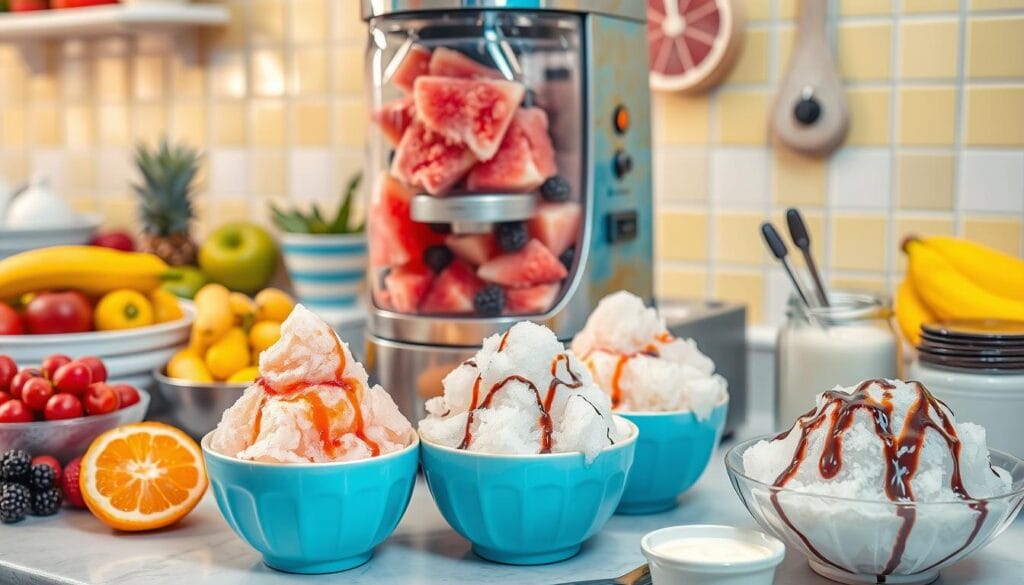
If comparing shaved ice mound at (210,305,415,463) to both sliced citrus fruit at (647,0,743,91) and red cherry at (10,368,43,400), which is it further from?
sliced citrus fruit at (647,0,743,91)

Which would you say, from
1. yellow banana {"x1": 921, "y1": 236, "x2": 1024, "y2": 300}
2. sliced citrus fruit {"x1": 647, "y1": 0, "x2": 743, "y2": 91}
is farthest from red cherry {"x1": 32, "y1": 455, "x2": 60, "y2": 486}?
yellow banana {"x1": 921, "y1": 236, "x2": 1024, "y2": 300}

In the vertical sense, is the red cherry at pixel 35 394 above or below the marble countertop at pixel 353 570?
above

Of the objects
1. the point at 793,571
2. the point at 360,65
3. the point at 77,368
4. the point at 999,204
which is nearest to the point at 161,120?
the point at 360,65

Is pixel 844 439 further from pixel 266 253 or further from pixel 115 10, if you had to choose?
pixel 115 10

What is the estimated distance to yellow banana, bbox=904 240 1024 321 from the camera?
50.0 inches

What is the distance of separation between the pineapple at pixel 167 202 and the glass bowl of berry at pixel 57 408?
753mm

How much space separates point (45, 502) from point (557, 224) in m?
0.54

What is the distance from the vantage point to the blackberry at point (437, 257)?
1.21m

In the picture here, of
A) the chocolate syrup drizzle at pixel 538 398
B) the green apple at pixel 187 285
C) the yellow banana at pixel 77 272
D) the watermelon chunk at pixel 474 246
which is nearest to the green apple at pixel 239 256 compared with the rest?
the green apple at pixel 187 285

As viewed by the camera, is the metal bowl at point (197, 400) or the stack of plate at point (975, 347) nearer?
the stack of plate at point (975, 347)

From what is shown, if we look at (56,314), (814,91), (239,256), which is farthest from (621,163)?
(239,256)

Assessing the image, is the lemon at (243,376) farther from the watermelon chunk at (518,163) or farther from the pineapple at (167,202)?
the pineapple at (167,202)

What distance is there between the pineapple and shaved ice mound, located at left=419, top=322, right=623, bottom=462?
111cm

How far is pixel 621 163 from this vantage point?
4.16 ft
